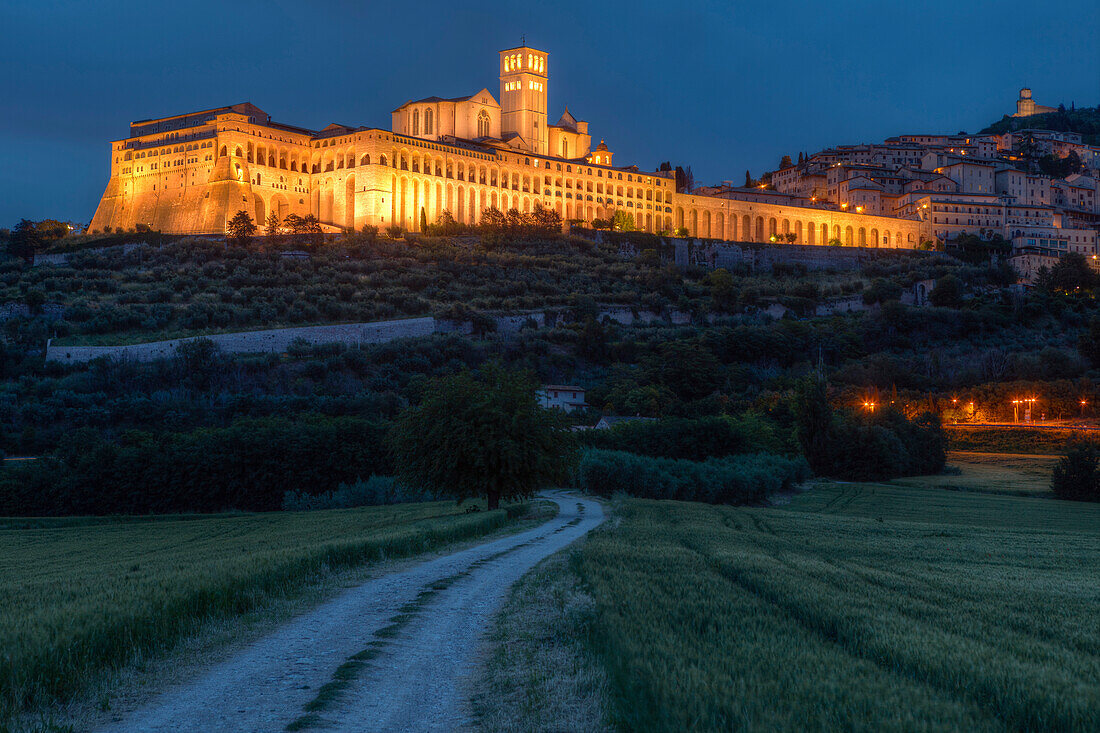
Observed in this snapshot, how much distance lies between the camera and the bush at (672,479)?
34.0 metres

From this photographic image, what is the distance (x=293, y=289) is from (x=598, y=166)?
47.9 meters

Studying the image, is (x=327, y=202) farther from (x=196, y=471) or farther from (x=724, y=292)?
(x=196, y=471)

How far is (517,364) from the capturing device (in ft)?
209

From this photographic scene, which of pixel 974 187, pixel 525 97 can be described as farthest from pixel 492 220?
pixel 974 187

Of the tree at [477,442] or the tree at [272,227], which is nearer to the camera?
the tree at [477,442]

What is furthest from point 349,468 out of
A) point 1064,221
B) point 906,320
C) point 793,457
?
point 1064,221

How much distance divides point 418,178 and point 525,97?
26.4m

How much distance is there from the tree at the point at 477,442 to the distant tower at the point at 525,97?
9127 cm

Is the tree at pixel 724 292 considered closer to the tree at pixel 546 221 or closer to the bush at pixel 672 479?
the tree at pixel 546 221

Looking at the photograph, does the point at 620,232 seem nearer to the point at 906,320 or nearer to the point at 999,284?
the point at 906,320

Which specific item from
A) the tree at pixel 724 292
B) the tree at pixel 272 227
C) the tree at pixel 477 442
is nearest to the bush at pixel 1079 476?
the tree at pixel 477 442

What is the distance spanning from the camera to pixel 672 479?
112 ft

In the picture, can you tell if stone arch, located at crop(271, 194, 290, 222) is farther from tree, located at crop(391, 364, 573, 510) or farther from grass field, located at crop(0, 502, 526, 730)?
grass field, located at crop(0, 502, 526, 730)

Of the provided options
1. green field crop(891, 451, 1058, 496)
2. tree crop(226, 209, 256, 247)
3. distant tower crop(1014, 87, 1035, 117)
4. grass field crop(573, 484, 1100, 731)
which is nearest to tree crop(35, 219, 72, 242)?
tree crop(226, 209, 256, 247)
